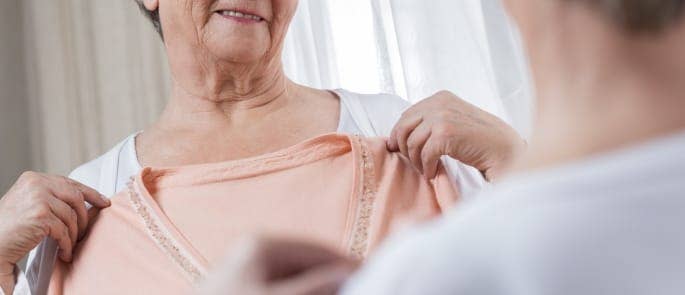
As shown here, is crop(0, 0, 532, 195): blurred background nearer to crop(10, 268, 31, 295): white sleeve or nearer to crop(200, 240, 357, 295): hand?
crop(10, 268, 31, 295): white sleeve

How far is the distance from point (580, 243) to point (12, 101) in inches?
88.3

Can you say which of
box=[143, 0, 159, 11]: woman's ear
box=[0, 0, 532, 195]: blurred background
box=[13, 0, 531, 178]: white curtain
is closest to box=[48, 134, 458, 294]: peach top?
box=[143, 0, 159, 11]: woman's ear

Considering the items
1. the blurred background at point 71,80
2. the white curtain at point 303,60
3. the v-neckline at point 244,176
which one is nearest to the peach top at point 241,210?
the v-neckline at point 244,176

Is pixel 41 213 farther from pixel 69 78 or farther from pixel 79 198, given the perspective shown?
pixel 69 78

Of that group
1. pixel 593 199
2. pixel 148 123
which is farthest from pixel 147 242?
pixel 148 123

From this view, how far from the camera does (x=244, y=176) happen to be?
4.70 ft

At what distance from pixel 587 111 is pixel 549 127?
27 millimetres

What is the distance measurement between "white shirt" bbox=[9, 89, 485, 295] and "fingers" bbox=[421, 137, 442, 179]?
4 centimetres

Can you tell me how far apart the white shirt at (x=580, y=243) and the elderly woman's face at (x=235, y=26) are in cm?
Result: 103

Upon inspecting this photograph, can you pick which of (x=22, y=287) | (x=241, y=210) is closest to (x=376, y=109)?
(x=241, y=210)

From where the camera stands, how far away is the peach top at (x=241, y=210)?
1352 millimetres

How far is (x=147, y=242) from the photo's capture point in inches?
55.1

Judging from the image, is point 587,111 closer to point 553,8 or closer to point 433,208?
point 553,8

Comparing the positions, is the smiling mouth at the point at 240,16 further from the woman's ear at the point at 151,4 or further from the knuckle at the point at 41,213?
the knuckle at the point at 41,213
